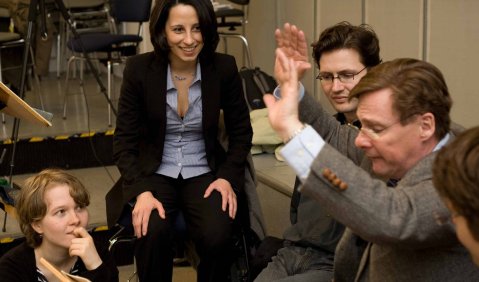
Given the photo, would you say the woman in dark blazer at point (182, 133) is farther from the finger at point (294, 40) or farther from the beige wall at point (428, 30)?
the beige wall at point (428, 30)

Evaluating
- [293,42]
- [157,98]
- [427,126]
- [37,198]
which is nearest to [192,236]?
[157,98]

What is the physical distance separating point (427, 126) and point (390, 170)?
132 millimetres

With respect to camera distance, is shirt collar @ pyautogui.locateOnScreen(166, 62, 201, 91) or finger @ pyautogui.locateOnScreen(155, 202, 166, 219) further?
shirt collar @ pyautogui.locateOnScreen(166, 62, 201, 91)

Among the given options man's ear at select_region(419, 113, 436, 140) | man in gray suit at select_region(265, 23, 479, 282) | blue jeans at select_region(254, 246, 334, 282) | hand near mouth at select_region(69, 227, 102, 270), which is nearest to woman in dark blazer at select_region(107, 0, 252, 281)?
blue jeans at select_region(254, 246, 334, 282)

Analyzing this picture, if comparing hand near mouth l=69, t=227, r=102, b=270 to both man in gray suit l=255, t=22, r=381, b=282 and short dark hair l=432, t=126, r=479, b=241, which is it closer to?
man in gray suit l=255, t=22, r=381, b=282

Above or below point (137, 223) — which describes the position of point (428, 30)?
above

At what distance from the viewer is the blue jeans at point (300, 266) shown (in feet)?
7.79

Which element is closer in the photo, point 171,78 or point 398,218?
point 398,218

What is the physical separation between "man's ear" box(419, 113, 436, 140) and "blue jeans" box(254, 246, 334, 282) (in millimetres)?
835

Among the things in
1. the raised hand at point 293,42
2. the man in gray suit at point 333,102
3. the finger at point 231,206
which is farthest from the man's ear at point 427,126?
the finger at point 231,206

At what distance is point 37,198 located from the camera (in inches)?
95.0

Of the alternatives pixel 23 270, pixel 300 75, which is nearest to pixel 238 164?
pixel 23 270

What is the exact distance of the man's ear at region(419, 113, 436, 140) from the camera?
1645 millimetres

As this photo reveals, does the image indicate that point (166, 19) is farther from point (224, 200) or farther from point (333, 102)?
point (333, 102)
